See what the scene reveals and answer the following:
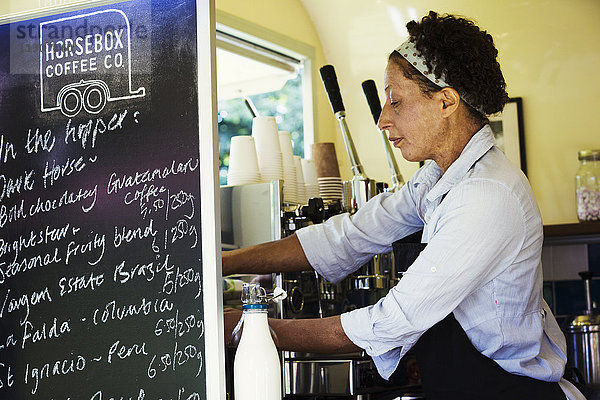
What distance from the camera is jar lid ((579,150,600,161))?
3070 mm

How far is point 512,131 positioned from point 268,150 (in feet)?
4.57

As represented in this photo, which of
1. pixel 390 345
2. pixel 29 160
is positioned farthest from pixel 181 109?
pixel 390 345

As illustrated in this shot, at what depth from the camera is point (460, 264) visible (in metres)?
1.30

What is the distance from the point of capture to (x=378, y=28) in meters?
3.67

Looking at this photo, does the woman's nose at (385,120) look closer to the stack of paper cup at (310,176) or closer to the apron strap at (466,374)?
the apron strap at (466,374)

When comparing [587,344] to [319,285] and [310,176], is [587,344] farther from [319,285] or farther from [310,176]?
[319,285]

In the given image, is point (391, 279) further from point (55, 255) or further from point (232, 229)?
point (55, 255)

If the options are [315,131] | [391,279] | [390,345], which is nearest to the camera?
[390,345]

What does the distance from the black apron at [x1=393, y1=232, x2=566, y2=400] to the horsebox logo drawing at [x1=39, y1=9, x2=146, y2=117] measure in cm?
69

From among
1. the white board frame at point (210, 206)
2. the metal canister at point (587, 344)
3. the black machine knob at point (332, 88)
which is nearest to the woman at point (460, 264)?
the white board frame at point (210, 206)

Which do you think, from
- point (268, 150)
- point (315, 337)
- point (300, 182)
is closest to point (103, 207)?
point (315, 337)

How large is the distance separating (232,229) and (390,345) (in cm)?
83

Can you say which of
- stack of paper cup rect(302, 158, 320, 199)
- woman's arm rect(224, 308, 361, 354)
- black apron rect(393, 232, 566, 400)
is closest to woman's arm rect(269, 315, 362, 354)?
woman's arm rect(224, 308, 361, 354)

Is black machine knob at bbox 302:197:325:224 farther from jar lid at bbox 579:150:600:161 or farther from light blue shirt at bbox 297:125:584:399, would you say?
jar lid at bbox 579:150:600:161
